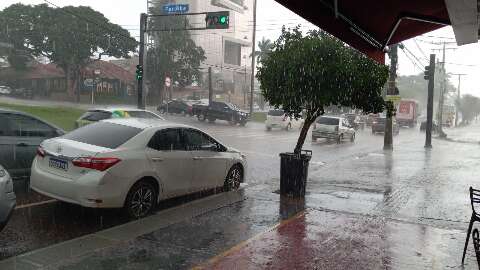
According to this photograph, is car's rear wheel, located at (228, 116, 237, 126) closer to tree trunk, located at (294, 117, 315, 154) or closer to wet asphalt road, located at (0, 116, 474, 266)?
wet asphalt road, located at (0, 116, 474, 266)

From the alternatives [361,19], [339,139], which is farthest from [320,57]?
[339,139]

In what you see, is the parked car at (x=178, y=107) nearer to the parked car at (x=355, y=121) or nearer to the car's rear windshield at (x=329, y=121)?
the parked car at (x=355, y=121)

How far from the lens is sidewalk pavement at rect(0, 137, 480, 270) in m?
5.52

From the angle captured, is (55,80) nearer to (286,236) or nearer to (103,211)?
(103,211)

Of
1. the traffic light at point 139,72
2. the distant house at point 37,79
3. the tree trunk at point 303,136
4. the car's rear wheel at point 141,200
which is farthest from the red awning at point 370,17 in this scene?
the distant house at point 37,79

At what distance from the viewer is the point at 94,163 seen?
6.70m

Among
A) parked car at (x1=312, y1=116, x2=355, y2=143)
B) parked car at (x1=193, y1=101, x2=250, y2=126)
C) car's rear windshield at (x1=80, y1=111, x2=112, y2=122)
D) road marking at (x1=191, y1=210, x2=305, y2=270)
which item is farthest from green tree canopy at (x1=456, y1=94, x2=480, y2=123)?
road marking at (x1=191, y1=210, x2=305, y2=270)

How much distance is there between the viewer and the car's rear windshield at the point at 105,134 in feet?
23.8

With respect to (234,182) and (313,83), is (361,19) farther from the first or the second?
(234,182)

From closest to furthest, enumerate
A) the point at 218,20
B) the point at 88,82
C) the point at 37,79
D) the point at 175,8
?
the point at 218,20 < the point at 175,8 < the point at 88,82 < the point at 37,79

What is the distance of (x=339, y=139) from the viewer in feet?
91.5

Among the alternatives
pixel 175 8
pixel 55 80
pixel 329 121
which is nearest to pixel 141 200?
pixel 175 8

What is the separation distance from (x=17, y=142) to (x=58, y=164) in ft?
7.09

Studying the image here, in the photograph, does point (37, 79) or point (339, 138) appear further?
point (37, 79)
